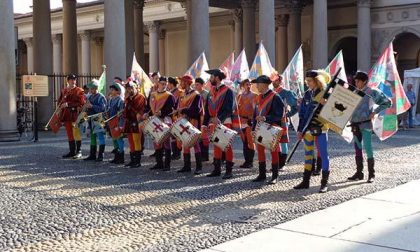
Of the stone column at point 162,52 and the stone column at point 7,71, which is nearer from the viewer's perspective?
the stone column at point 7,71

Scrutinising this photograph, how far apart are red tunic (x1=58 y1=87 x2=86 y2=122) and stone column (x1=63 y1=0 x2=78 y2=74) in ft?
43.3

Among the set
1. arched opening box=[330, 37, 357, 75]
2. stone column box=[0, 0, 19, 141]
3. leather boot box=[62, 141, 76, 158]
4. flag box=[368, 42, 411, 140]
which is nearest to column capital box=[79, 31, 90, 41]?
arched opening box=[330, 37, 357, 75]

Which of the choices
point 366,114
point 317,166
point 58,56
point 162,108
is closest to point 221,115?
point 162,108

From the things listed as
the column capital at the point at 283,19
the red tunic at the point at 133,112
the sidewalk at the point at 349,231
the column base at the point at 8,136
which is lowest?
the sidewalk at the point at 349,231

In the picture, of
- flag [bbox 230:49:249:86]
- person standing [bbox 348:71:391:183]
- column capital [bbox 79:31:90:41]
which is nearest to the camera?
person standing [bbox 348:71:391:183]

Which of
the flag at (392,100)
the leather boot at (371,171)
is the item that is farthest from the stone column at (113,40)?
the leather boot at (371,171)

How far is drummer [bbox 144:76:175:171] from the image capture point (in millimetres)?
11000

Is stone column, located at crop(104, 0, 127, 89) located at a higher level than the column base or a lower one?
higher

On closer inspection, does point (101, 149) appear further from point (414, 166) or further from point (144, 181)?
point (414, 166)

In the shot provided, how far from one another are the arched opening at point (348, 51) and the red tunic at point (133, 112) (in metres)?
23.0

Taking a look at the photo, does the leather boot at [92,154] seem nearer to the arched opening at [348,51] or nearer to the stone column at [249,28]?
the stone column at [249,28]

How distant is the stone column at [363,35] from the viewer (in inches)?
1113

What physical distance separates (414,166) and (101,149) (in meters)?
6.53

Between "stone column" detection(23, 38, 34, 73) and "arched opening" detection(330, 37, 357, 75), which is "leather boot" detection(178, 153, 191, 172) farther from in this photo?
"stone column" detection(23, 38, 34, 73)
